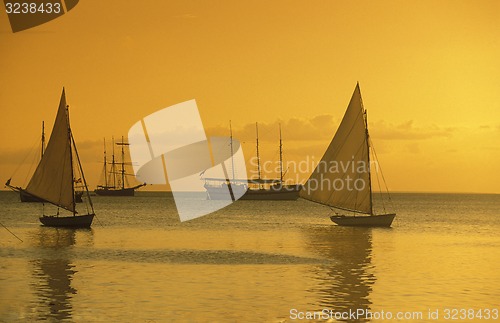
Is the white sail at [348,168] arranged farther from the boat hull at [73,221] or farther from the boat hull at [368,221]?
the boat hull at [73,221]

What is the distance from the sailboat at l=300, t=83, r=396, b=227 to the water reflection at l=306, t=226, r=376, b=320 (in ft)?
19.1

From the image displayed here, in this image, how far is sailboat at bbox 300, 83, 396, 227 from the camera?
72375 millimetres

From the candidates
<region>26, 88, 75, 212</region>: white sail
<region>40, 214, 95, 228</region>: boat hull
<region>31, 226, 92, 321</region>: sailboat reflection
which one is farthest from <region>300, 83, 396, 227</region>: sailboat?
<region>26, 88, 75, 212</region>: white sail

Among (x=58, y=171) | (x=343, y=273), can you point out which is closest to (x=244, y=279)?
(x=343, y=273)

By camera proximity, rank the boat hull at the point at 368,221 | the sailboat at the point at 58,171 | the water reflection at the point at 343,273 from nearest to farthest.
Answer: the water reflection at the point at 343,273
the sailboat at the point at 58,171
the boat hull at the point at 368,221

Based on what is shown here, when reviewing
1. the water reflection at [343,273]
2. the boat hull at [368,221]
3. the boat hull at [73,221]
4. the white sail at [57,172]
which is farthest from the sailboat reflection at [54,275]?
the boat hull at [368,221]

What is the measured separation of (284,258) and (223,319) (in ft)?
71.5

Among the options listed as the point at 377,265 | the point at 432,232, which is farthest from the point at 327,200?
the point at 377,265

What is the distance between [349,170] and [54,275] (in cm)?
4094

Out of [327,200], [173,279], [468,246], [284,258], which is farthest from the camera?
[327,200]

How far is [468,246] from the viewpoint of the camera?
61.7 meters

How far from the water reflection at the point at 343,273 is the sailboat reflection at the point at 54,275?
888cm

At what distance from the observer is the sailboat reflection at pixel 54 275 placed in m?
26.9

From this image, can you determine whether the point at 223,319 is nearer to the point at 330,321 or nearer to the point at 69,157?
the point at 330,321
